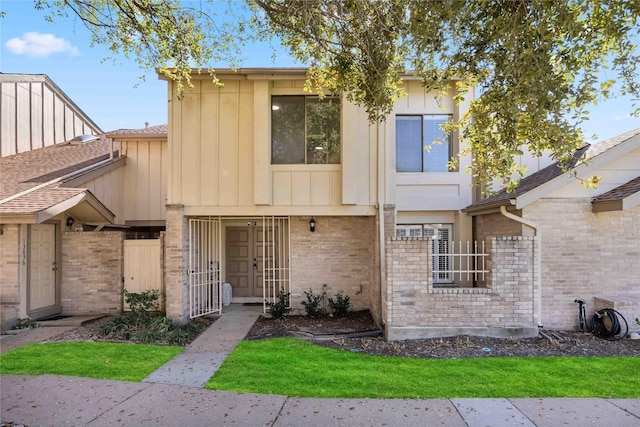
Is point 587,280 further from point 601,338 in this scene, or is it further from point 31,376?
point 31,376

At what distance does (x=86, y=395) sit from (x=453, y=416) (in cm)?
424

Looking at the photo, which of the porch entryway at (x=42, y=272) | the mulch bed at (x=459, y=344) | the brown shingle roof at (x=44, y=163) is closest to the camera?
the mulch bed at (x=459, y=344)

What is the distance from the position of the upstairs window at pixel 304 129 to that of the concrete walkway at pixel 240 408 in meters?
4.83

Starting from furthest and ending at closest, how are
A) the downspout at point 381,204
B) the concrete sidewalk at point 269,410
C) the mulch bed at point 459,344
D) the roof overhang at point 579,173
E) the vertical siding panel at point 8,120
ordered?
the vertical siding panel at point 8,120
the downspout at point 381,204
the roof overhang at point 579,173
the mulch bed at point 459,344
the concrete sidewalk at point 269,410

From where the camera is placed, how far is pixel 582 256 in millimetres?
7582

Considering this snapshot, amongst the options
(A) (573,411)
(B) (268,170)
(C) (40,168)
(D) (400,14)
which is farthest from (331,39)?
(C) (40,168)

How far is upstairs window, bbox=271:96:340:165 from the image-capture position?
8125 millimetres

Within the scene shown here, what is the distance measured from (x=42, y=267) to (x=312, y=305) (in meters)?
6.19

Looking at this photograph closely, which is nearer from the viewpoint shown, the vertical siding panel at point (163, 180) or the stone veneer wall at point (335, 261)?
the stone veneer wall at point (335, 261)

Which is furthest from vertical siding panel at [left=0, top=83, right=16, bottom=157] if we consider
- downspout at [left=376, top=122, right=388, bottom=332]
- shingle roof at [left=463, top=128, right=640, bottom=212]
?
shingle roof at [left=463, top=128, right=640, bottom=212]

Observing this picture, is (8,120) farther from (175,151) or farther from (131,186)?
(175,151)

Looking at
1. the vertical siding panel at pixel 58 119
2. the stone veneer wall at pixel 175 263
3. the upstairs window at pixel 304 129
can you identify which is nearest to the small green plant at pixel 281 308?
the stone veneer wall at pixel 175 263

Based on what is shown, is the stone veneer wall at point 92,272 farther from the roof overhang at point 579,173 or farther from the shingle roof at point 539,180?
the roof overhang at point 579,173

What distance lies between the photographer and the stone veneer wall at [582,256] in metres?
7.55
